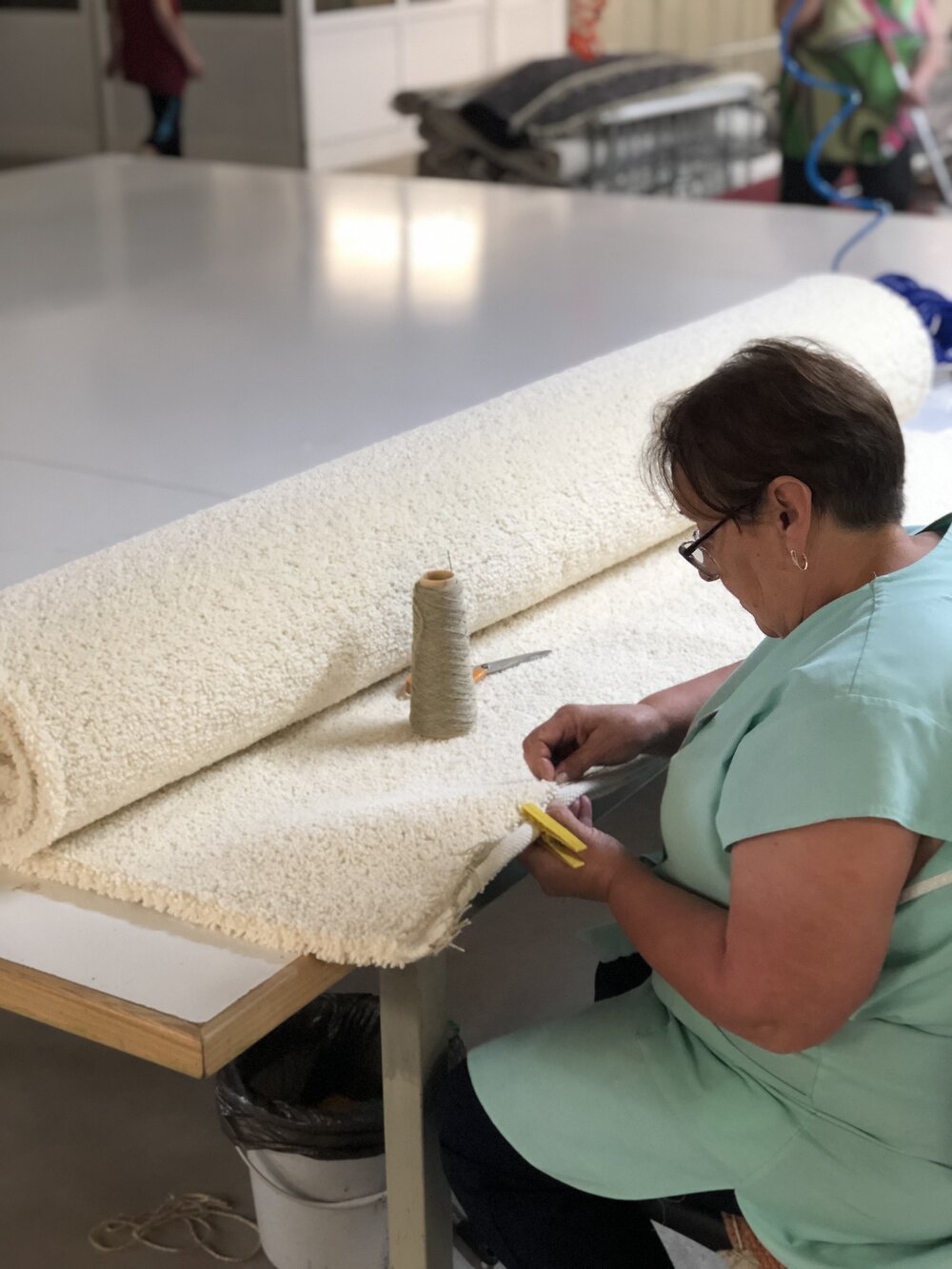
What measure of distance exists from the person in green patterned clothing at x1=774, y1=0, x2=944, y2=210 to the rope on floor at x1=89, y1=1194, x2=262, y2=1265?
10.4 ft

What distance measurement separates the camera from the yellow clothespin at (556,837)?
0.99m

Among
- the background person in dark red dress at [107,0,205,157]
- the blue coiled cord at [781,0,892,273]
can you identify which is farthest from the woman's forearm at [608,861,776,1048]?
the background person in dark red dress at [107,0,205,157]

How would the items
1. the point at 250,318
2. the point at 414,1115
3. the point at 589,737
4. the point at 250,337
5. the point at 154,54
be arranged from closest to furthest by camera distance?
the point at 414,1115
the point at 589,737
the point at 250,337
the point at 250,318
the point at 154,54

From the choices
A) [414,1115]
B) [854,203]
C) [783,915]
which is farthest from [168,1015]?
[854,203]

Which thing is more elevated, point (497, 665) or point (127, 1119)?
point (497, 665)

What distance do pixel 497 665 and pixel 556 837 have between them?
0.35 m

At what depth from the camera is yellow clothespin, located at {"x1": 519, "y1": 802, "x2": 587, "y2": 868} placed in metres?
0.99

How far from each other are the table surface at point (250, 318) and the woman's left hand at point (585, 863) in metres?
0.19

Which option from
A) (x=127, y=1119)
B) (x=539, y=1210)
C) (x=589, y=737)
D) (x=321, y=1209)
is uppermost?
(x=589, y=737)

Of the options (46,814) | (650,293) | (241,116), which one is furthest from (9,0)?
(46,814)

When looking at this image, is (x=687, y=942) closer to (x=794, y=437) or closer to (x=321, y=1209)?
(x=794, y=437)

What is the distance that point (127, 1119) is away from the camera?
5.20 feet

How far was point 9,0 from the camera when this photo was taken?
7527 mm

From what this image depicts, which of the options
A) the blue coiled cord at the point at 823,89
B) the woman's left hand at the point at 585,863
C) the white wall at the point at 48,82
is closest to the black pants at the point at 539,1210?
the woman's left hand at the point at 585,863
